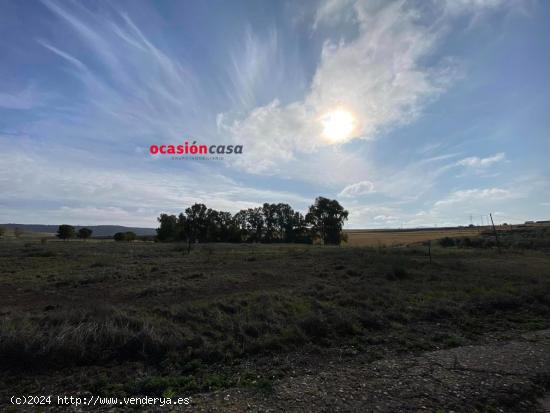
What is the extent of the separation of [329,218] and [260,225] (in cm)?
1930

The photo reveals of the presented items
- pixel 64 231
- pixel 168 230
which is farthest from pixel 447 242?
pixel 64 231

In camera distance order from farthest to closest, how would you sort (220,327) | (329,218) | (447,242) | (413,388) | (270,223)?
(270,223), (329,218), (447,242), (220,327), (413,388)

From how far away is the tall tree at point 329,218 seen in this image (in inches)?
2963

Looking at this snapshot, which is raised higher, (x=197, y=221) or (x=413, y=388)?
(x=197, y=221)

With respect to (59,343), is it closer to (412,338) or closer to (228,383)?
(228,383)

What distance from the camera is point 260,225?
84.2 meters

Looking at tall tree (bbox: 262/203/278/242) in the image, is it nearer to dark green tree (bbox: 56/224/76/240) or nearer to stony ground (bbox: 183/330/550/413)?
dark green tree (bbox: 56/224/76/240)

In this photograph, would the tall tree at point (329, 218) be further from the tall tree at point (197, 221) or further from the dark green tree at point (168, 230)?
the dark green tree at point (168, 230)

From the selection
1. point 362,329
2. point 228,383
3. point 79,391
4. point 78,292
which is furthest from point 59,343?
point 78,292

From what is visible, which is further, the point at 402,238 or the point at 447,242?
the point at 402,238

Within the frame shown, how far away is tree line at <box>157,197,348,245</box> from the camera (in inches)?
2982

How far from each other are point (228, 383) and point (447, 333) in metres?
5.42

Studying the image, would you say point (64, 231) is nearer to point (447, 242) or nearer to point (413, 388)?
point (447, 242)

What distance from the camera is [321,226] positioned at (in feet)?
251
